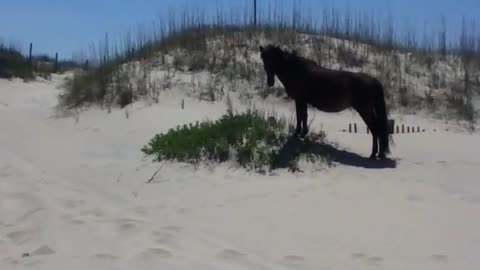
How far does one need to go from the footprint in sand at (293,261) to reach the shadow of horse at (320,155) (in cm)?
410

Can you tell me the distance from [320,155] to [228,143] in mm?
1438

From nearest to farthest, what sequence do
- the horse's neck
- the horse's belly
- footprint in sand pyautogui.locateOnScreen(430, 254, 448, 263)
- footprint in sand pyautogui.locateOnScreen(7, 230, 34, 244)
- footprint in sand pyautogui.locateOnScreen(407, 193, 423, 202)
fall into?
footprint in sand pyautogui.locateOnScreen(7, 230, 34, 244) → footprint in sand pyautogui.locateOnScreen(430, 254, 448, 263) → footprint in sand pyautogui.locateOnScreen(407, 193, 423, 202) → the horse's belly → the horse's neck

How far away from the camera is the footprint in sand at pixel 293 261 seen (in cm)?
550

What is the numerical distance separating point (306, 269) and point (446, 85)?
12887 mm

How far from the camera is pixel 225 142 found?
33.6 ft

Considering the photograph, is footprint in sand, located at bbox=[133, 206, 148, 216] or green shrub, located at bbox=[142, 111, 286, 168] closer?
footprint in sand, located at bbox=[133, 206, 148, 216]

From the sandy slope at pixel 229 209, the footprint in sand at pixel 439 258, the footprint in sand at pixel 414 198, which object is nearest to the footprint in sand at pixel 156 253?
the sandy slope at pixel 229 209

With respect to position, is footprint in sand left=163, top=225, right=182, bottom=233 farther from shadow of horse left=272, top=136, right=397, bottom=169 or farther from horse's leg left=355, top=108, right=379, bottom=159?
horse's leg left=355, top=108, right=379, bottom=159

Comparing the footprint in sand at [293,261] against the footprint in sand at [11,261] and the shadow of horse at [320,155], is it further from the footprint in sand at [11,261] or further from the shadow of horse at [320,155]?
the shadow of horse at [320,155]

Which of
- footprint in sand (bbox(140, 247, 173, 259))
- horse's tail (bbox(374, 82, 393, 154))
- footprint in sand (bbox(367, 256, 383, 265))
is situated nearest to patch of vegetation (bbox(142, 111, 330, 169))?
horse's tail (bbox(374, 82, 393, 154))

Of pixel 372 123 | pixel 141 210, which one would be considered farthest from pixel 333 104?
pixel 141 210

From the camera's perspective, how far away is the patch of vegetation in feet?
32.7

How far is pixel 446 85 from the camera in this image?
17.1m

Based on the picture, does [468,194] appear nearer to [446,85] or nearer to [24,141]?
[24,141]
